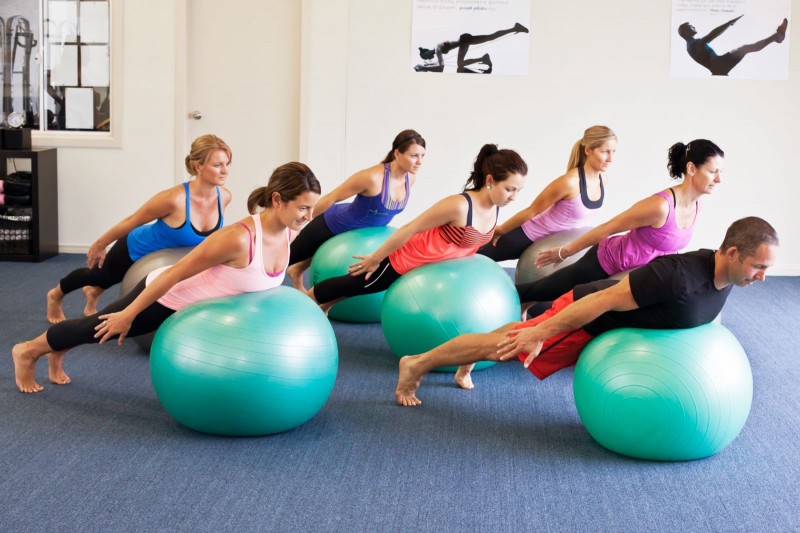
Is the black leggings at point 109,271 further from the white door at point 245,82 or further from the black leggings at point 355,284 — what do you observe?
the white door at point 245,82

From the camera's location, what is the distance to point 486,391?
3861 mm

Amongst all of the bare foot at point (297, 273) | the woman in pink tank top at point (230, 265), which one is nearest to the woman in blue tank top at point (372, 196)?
the bare foot at point (297, 273)

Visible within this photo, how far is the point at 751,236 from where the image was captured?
2.79m

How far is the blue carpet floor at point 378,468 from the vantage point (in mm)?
2656

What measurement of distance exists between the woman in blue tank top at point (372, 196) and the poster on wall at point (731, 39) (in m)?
2.69

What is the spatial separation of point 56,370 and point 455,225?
5.65ft

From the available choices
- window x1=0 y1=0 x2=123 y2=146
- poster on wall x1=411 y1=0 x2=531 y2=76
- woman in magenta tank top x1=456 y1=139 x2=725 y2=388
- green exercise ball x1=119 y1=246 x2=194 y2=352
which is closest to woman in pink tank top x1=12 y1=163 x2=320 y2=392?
green exercise ball x1=119 y1=246 x2=194 y2=352

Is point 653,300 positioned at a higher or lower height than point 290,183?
lower

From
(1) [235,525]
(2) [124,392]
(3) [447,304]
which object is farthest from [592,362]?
(2) [124,392]

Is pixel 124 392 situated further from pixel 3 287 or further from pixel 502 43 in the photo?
pixel 502 43

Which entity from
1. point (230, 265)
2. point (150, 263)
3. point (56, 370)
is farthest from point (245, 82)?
point (230, 265)

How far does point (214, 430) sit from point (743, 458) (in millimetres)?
1791

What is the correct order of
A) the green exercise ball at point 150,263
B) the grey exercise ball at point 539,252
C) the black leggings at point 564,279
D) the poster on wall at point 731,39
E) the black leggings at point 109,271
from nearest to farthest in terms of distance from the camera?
1. the green exercise ball at point 150,263
2. the black leggings at point 564,279
3. the black leggings at point 109,271
4. the grey exercise ball at point 539,252
5. the poster on wall at point 731,39

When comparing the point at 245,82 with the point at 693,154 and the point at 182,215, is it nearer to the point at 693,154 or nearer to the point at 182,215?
the point at 182,215
